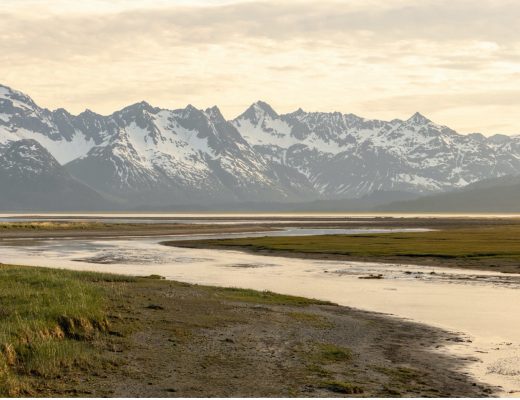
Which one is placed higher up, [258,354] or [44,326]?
[44,326]

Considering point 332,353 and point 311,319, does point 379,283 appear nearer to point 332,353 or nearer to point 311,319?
point 311,319

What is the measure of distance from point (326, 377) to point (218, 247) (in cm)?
8076

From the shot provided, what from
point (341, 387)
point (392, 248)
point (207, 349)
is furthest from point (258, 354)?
point (392, 248)

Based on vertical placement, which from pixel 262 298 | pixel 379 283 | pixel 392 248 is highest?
pixel 262 298

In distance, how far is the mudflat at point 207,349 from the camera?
24.4 meters

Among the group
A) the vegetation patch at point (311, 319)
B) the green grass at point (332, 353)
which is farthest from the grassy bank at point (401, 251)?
the green grass at point (332, 353)

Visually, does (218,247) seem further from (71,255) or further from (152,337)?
(152,337)

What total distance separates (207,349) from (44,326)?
6.62m

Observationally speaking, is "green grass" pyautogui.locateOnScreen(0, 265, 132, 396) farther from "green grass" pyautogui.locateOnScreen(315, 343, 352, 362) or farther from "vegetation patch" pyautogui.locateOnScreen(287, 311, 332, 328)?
"vegetation patch" pyautogui.locateOnScreen(287, 311, 332, 328)

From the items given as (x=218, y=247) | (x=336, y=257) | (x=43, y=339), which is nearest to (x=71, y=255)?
(x=218, y=247)

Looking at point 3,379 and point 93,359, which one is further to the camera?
point 93,359

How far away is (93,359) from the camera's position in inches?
1067

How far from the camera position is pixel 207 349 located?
3003cm

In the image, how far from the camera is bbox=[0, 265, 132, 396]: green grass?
25328 millimetres
